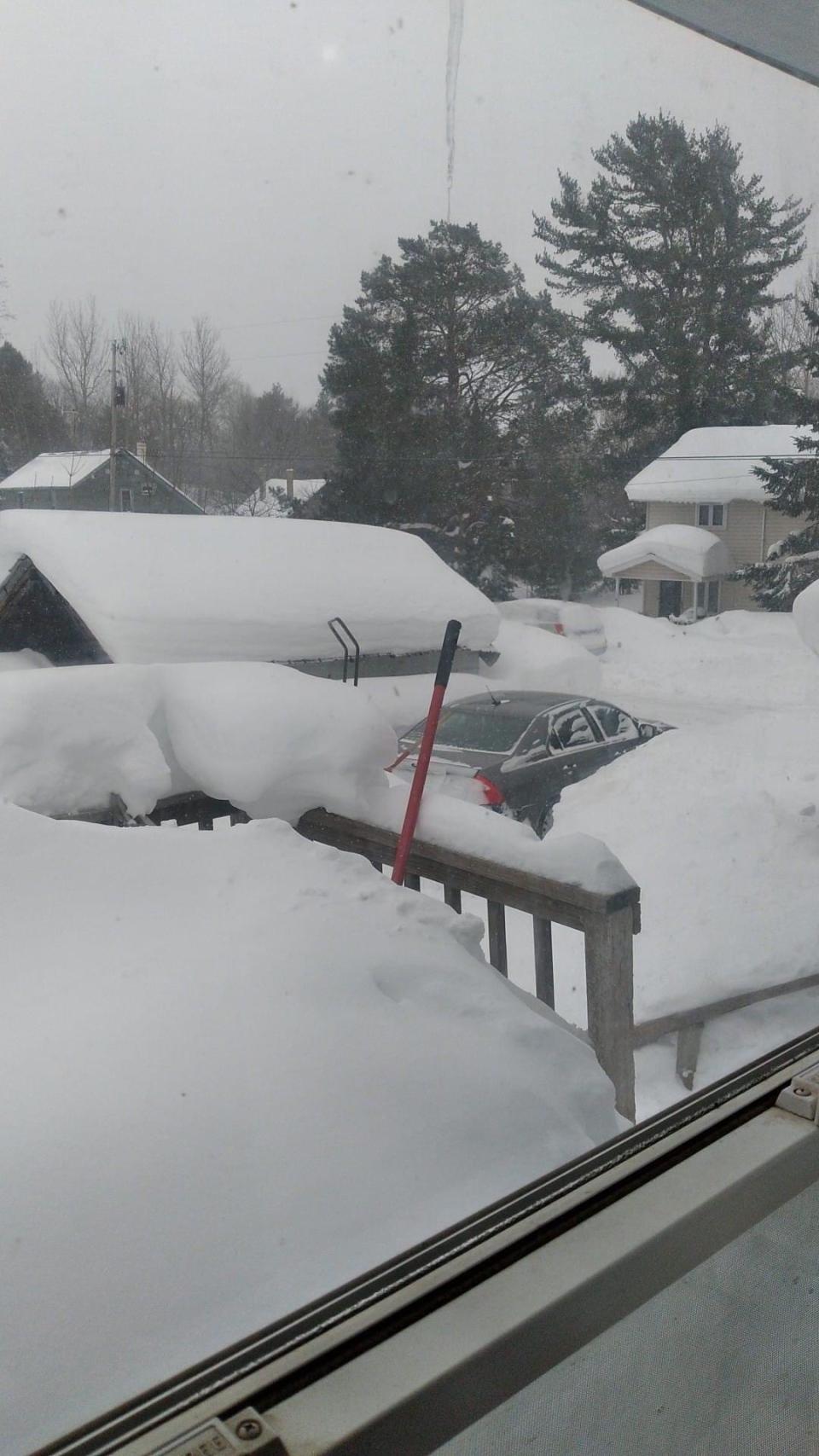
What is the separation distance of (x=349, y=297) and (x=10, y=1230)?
101cm

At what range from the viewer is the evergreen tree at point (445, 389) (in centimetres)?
121

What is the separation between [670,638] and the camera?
147 cm

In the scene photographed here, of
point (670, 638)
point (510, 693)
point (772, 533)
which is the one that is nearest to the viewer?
point (510, 693)

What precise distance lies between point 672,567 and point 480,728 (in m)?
0.38

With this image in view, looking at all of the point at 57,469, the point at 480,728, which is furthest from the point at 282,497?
the point at 480,728

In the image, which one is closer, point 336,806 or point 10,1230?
point 10,1230

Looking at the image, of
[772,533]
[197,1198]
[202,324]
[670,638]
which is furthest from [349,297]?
[197,1198]

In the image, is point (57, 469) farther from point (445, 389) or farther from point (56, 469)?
point (445, 389)

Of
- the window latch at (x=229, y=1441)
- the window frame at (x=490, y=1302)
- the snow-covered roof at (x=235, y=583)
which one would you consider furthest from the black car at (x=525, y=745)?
the window latch at (x=229, y=1441)

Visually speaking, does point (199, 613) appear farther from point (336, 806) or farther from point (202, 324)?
point (336, 806)

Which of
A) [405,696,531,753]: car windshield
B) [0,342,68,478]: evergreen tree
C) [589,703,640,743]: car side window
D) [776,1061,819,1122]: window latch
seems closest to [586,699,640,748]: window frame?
[589,703,640,743]: car side window

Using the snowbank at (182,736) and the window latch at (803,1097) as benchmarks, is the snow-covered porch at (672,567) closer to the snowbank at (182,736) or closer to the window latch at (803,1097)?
the snowbank at (182,736)

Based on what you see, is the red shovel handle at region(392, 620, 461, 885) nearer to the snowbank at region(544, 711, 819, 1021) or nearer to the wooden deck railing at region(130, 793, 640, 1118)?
the wooden deck railing at region(130, 793, 640, 1118)

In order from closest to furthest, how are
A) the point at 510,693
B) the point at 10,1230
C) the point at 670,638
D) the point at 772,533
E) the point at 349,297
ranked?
the point at 10,1230, the point at 349,297, the point at 510,693, the point at 670,638, the point at 772,533
